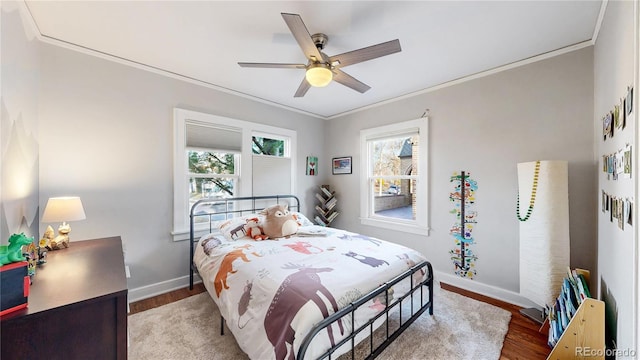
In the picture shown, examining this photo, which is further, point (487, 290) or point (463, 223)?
→ point (463, 223)

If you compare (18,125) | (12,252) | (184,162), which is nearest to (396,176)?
(184,162)

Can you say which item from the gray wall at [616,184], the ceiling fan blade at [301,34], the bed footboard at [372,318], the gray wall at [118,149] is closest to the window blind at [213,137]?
the gray wall at [118,149]

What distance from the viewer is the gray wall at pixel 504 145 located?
2.18 meters

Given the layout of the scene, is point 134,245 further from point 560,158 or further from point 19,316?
point 560,158

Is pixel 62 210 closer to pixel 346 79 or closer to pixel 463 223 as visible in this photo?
pixel 346 79

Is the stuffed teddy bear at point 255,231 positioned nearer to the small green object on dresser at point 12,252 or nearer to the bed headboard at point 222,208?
the bed headboard at point 222,208

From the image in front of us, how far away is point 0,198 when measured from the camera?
1.36 meters

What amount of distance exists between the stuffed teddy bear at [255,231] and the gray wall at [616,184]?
2.58m

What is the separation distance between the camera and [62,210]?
6.06 ft

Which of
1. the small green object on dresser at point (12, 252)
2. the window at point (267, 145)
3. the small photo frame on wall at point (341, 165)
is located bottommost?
the small green object on dresser at point (12, 252)

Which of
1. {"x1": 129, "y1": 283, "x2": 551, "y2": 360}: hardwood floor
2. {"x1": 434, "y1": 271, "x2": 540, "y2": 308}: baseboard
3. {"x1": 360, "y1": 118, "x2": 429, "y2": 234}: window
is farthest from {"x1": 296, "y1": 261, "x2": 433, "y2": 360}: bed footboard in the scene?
{"x1": 360, "y1": 118, "x2": 429, "y2": 234}: window

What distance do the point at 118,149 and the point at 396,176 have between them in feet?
11.3

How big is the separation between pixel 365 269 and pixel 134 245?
2457 mm

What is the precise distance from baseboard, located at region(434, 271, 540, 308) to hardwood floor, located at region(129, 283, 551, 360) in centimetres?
7
